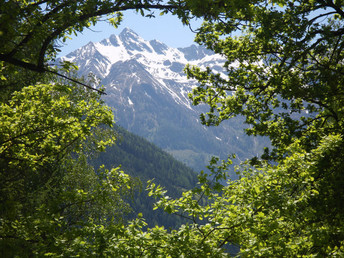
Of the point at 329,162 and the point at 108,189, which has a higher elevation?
the point at 329,162

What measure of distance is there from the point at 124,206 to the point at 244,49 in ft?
46.4

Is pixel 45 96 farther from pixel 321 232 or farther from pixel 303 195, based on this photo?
pixel 321 232

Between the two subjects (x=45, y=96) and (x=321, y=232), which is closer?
(x=321, y=232)

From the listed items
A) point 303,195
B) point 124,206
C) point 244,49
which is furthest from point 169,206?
point 124,206

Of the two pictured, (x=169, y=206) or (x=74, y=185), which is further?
(x=74, y=185)

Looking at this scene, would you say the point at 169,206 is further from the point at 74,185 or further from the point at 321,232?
the point at 74,185

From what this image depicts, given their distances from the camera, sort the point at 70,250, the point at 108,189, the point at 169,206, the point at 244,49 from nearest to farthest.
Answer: the point at 70,250 → the point at 169,206 → the point at 108,189 → the point at 244,49

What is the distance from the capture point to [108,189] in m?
9.01

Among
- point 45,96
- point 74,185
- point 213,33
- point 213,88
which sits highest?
point 213,33

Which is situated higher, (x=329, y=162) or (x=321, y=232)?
(x=329, y=162)

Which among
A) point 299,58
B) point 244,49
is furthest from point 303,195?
point 244,49

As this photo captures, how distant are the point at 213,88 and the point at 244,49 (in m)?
2.73

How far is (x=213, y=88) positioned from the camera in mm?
16469

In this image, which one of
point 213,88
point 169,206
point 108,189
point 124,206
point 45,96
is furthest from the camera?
point 124,206
